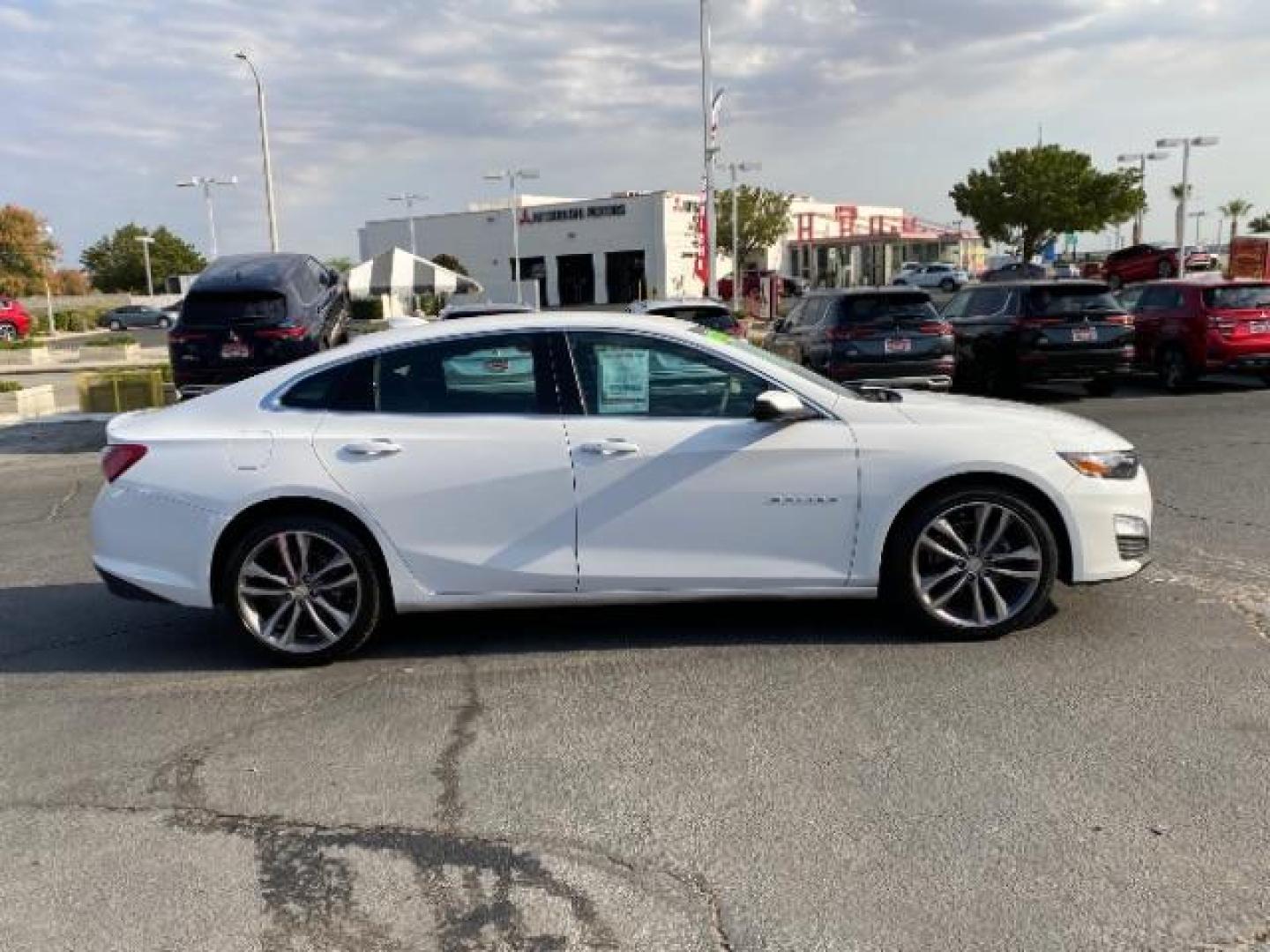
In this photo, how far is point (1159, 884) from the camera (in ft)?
9.59

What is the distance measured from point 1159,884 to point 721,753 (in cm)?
145

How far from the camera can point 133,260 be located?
95.6m

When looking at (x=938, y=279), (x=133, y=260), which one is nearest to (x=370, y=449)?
(x=938, y=279)

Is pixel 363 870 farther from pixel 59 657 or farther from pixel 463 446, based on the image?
pixel 59 657

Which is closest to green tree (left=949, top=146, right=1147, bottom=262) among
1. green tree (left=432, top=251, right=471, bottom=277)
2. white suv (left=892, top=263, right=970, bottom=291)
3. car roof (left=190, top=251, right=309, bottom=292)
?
white suv (left=892, top=263, right=970, bottom=291)

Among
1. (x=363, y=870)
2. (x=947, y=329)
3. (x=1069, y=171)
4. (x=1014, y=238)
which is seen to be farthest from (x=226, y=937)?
(x=1014, y=238)

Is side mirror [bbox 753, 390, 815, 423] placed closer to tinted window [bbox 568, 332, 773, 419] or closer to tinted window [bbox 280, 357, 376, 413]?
tinted window [bbox 568, 332, 773, 419]

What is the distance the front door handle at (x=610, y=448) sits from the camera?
4.67 m

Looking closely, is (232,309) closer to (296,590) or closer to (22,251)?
A: (296,590)

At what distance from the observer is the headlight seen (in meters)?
4.78

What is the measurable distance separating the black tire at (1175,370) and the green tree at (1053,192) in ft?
144

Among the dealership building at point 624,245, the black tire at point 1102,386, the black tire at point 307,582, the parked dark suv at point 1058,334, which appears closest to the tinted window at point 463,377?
the black tire at point 307,582

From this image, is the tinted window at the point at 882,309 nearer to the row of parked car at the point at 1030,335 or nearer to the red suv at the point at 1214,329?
the row of parked car at the point at 1030,335

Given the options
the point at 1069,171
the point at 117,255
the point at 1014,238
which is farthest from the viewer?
the point at 117,255
